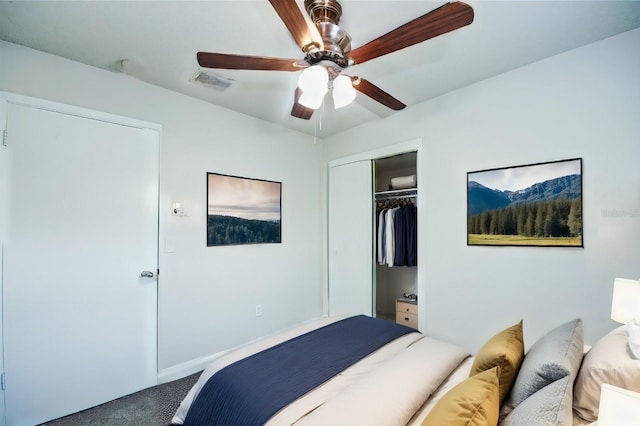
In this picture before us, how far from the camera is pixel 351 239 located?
3484mm

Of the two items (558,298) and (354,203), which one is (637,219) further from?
(354,203)

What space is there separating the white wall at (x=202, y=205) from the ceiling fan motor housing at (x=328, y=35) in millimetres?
→ 1708

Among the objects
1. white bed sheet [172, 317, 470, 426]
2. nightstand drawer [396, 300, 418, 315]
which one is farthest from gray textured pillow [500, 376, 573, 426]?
nightstand drawer [396, 300, 418, 315]

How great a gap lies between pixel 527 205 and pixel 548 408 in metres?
1.69

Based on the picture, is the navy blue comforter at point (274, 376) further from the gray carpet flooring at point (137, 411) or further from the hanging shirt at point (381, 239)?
the hanging shirt at point (381, 239)

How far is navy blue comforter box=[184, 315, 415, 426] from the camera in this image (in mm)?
1233

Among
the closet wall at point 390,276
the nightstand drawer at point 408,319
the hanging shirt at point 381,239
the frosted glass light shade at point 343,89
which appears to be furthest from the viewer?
the closet wall at point 390,276

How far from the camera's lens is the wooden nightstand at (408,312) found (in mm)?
3235

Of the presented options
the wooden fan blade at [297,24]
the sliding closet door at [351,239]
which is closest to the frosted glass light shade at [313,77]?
the wooden fan blade at [297,24]

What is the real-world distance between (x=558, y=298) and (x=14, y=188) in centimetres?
377

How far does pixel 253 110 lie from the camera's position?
2.95 meters

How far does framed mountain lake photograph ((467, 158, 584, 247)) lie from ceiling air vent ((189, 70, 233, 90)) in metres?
2.22

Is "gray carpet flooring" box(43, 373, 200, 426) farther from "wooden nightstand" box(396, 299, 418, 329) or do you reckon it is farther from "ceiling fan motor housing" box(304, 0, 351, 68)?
"ceiling fan motor housing" box(304, 0, 351, 68)

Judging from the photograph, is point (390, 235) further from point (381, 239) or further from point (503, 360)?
point (503, 360)
